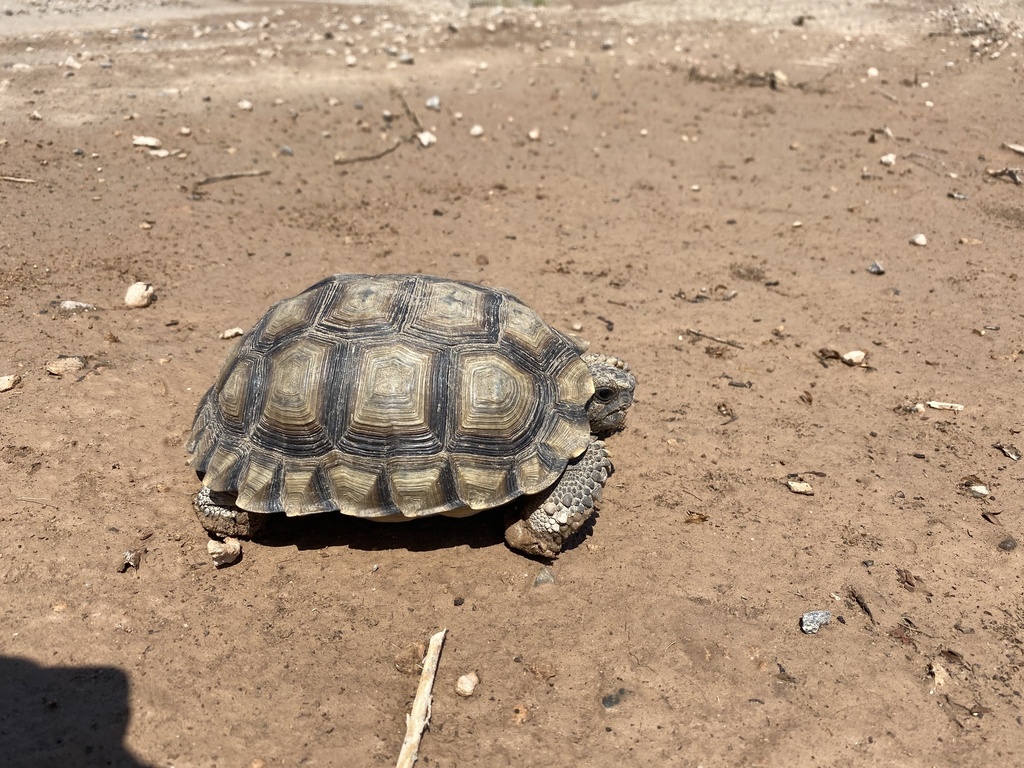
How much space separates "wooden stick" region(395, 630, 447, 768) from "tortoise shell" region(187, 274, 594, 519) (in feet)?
2.41

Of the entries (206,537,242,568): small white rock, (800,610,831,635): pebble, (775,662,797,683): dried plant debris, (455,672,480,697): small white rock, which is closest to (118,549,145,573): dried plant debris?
(206,537,242,568): small white rock

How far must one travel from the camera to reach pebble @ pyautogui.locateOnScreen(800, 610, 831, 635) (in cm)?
358

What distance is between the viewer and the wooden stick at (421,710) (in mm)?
3045

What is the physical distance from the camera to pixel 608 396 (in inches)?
176

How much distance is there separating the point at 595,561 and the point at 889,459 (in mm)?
2335

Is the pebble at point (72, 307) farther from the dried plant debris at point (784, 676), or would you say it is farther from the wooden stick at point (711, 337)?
the dried plant debris at point (784, 676)

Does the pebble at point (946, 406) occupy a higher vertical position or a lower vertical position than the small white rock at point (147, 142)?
lower

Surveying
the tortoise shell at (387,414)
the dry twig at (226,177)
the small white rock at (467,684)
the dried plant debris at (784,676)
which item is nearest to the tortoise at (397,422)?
the tortoise shell at (387,414)

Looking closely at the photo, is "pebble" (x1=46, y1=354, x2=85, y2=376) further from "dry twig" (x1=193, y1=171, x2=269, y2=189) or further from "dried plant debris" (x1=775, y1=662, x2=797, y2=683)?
"dried plant debris" (x1=775, y1=662, x2=797, y2=683)

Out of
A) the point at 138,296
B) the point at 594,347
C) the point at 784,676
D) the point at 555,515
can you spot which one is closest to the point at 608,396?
the point at 555,515

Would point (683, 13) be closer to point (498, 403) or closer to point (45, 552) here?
point (498, 403)

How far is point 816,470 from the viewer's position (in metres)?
4.64

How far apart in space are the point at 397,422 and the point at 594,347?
2494 mm

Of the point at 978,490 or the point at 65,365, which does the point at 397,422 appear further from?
the point at 978,490
